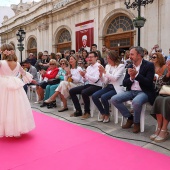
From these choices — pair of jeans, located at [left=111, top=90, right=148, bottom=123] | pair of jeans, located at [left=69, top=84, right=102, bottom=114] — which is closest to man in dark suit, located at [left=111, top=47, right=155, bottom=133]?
pair of jeans, located at [left=111, top=90, right=148, bottom=123]

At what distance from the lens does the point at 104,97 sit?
4.23m

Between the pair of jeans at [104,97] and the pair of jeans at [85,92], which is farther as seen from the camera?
the pair of jeans at [85,92]

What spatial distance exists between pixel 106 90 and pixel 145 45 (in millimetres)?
6327

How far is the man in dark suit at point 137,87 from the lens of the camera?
3.62m

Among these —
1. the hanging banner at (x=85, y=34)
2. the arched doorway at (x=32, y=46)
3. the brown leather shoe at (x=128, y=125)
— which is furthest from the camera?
the arched doorway at (x=32, y=46)

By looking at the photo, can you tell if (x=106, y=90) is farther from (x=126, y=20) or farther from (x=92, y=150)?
(x=126, y=20)

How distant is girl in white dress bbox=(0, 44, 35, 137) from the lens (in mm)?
3376

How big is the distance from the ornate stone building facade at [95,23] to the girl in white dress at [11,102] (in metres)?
7.19

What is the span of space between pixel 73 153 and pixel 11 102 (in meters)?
1.29

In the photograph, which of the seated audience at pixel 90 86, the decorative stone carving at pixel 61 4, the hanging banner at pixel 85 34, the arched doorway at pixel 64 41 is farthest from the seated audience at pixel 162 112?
the decorative stone carving at pixel 61 4

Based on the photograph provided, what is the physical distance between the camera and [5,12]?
111ft

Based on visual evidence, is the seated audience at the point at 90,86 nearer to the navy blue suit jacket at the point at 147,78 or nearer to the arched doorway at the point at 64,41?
the navy blue suit jacket at the point at 147,78

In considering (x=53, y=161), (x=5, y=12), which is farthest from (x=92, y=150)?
(x=5, y=12)

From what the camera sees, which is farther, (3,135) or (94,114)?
(94,114)
